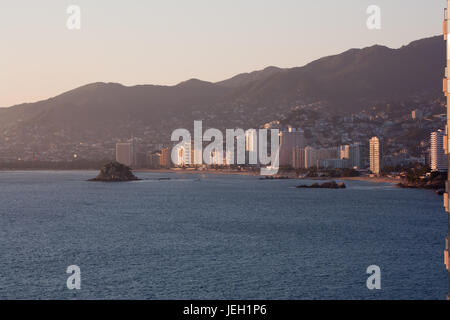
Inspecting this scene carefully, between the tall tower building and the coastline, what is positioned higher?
the tall tower building

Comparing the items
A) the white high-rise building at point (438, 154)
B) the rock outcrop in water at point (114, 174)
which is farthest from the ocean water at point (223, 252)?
the rock outcrop in water at point (114, 174)

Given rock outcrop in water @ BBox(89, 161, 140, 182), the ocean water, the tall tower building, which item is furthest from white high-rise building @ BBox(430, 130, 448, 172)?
rock outcrop in water @ BBox(89, 161, 140, 182)

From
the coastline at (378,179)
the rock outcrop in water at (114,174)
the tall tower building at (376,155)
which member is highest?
the tall tower building at (376,155)

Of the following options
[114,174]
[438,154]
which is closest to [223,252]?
[438,154]

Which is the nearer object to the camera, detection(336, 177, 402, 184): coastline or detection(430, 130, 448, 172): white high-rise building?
detection(430, 130, 448, 172): white high-rise building

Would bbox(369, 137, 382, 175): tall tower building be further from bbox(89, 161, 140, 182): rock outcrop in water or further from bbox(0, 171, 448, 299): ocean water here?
bbox(0, 171, 448, 299): ocean water

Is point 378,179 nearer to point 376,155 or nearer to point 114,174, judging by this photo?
point 376,155

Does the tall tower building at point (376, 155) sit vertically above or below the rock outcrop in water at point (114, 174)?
above

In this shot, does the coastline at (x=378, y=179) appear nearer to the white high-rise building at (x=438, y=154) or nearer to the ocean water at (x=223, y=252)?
the white high-rise building at (x=438, y=154)
